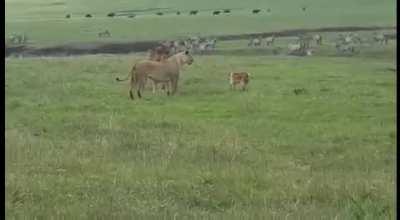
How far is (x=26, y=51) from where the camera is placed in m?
1.59

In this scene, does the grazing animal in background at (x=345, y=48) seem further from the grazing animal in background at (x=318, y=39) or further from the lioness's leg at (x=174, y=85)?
the lioness's leg at (x=174, y=85)

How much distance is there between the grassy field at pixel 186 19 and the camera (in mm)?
1632

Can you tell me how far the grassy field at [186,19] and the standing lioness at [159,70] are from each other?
2.6 inches

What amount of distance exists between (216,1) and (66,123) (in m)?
0.47

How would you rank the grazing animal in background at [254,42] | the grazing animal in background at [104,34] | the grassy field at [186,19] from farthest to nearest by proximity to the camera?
the grazing animal in background at [254,42] < the grazing animal in background at [104,34] < the grassy field at [186,19]

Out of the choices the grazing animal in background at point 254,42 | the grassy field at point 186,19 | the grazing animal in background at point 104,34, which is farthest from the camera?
the grazing animal in background at point 254,42

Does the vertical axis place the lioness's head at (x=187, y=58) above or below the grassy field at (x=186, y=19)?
below

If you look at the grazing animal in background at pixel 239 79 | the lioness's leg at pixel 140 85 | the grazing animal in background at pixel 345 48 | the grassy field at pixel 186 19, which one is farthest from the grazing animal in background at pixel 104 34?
the grazing animal in background at pixel 345 48

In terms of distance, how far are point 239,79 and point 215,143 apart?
17cm

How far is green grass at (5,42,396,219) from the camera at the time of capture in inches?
70.6

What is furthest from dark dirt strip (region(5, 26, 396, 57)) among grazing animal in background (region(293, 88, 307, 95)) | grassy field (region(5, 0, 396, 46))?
grazing animal in background (region(293, 88, 307, 95))

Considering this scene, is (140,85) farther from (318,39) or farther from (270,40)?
(318,39)

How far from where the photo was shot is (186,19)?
169 centimetres

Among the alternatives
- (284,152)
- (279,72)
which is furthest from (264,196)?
(279,72)
